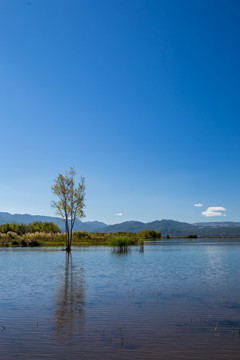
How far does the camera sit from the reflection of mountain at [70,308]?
10.1 meters

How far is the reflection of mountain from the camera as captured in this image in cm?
1012

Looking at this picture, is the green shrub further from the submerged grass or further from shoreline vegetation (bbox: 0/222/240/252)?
the submerged grass

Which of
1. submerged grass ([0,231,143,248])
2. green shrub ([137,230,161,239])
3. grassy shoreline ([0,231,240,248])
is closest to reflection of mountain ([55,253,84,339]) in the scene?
submerged grass ([0,231,143,248])

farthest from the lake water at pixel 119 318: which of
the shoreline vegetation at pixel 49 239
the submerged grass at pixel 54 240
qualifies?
the shoreline vegetation at pixel 49 239

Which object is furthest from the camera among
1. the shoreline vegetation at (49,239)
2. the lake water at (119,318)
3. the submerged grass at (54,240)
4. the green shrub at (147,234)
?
the green shrub at (147,234)

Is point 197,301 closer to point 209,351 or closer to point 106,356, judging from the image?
point 209,351

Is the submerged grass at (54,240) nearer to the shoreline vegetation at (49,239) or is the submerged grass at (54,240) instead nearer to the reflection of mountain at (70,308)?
the shoreline vegetation at (49,239)

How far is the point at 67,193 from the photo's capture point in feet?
162

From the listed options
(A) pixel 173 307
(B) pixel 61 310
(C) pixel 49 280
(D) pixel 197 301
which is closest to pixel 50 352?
(B) pixel 61 310

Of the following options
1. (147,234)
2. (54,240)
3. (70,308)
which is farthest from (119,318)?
(147,234)

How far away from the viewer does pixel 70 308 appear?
13086mm

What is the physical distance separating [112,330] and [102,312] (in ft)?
7.88

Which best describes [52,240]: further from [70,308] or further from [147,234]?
[147,234]

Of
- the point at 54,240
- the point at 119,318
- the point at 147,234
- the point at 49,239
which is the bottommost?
the point at 119,318
